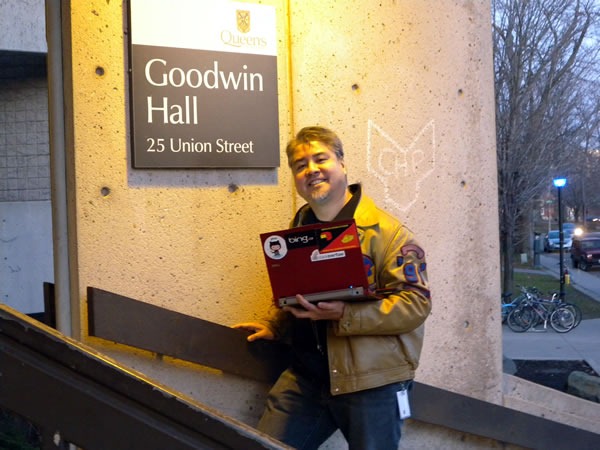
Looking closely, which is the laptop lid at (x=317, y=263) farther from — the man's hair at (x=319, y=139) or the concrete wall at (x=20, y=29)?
the concrete wall at (x=20, y=29)

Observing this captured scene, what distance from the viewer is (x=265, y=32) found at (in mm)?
3719

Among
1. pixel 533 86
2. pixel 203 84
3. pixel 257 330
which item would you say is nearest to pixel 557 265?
pixel 533 86

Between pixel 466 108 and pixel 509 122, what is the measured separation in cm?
1062

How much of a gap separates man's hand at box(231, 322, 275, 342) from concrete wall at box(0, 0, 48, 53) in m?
6.01

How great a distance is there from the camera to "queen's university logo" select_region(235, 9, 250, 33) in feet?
12.0

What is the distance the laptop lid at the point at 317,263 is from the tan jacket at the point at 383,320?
0.35 ft

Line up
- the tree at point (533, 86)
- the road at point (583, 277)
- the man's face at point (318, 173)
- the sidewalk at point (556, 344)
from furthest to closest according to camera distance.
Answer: the road at point (583, 277), the tree at point (533, 86), the sidewalk at point (556, 344), the man's face at point (318, 173)

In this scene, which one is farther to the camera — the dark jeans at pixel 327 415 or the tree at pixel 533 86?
the tree at pixel 533 86

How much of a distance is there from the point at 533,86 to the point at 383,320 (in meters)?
12.7

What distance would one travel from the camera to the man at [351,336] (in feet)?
9.36

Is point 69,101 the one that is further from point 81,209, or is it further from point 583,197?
point 583,197

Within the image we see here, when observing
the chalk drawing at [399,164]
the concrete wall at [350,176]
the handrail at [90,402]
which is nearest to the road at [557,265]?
the concrete wall at [350,176]

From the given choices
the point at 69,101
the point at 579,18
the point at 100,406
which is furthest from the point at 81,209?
the point at 579,18

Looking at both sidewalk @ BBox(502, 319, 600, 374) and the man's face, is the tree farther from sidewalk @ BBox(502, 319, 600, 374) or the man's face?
the man's face
